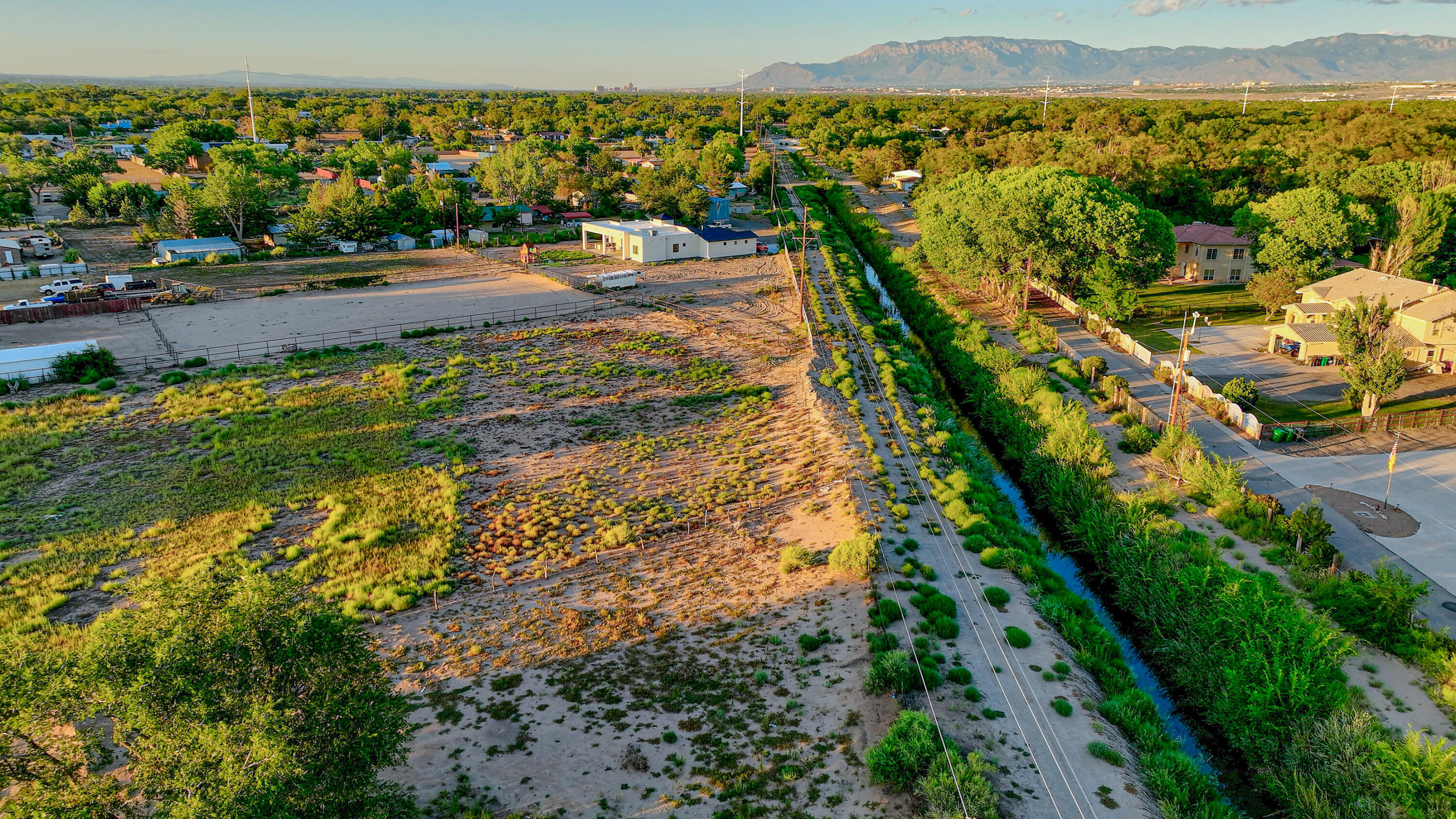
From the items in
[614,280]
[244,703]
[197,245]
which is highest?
[197,245]

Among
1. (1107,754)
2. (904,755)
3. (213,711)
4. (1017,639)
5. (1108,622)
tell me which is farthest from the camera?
(1108,622)

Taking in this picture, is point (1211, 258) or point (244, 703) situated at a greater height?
point (1211, 258)

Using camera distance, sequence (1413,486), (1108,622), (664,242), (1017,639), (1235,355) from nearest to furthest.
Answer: (1017,639) → (1108,622) → (1413,486) → (1235,355) → (664,242)

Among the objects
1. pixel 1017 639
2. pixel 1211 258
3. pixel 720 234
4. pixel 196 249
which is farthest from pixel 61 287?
pixel 1211 258

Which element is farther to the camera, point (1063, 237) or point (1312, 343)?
point (1063, 237)

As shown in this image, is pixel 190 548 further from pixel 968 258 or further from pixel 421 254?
pixel 421 254

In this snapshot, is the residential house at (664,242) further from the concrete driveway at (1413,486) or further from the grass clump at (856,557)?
the grass clump at (856,557)

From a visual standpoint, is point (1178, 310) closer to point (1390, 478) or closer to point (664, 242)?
point (1390, 478)

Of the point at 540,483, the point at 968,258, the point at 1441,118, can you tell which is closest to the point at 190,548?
the point at 540,483
